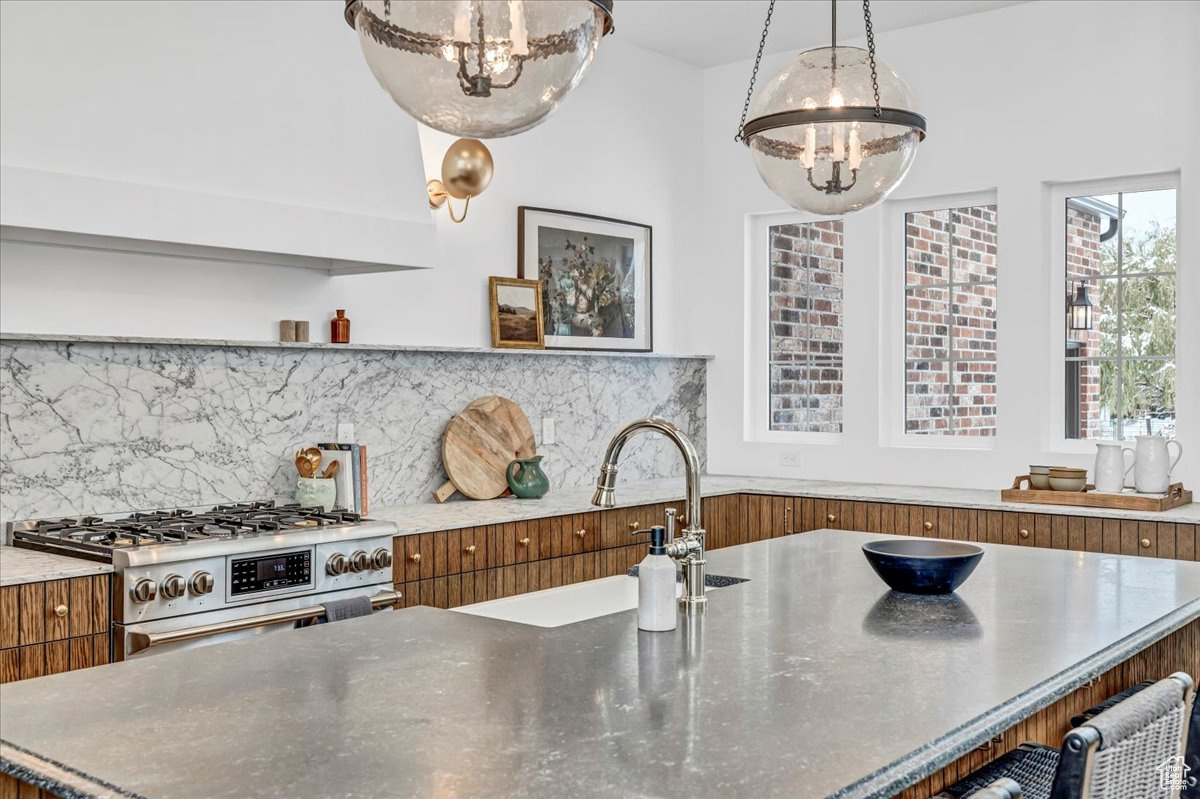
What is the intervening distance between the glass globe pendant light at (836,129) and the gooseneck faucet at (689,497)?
0.70 m

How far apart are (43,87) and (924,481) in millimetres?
3873

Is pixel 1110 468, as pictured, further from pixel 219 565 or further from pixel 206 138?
pixel 206 138

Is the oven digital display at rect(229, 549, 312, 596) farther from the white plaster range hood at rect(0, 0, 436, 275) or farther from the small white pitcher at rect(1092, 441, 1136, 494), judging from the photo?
the small white pitcher at rect(1092, 441, 1136, 494)

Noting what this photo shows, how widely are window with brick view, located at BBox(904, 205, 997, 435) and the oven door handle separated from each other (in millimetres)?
2856

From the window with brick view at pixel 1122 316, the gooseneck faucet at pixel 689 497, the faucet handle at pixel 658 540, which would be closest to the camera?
the faucet handle at pixel 658 540

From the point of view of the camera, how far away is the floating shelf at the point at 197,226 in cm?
285

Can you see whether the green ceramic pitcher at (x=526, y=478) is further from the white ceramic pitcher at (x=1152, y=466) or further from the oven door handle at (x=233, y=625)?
the white ceramic pitcher at (x=1152, y=466)

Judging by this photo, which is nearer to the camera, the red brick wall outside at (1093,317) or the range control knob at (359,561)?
the range control knob at (359,561)

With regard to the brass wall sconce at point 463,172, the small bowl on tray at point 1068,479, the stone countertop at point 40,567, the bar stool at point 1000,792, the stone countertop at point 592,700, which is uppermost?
the brass wall sconce at point 463,172

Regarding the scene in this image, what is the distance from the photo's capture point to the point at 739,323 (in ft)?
18.6

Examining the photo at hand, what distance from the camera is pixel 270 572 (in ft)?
10.3

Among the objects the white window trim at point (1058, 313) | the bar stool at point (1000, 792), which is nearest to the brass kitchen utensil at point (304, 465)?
the bar stool at point (1000, 792)

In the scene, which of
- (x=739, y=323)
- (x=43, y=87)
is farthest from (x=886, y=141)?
(x=739, y=323)

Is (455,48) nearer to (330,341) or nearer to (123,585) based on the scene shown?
(123,585)
